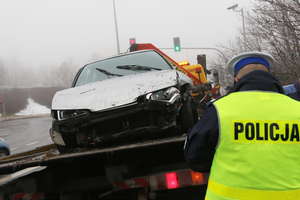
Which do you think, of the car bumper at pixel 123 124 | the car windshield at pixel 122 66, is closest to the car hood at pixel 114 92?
the car bumper at pixel 123 124

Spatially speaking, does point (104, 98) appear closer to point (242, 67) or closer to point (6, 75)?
point (242, 67)

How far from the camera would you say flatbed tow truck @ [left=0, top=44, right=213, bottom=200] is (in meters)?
3.50

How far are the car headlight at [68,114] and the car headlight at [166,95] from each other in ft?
2.38

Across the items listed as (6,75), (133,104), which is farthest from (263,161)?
(6,75)

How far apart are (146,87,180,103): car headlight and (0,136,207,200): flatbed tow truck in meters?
0.51

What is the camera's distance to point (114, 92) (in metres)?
4.10

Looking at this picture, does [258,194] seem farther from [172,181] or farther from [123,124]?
[123,124]

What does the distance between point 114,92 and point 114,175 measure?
924 millimetres

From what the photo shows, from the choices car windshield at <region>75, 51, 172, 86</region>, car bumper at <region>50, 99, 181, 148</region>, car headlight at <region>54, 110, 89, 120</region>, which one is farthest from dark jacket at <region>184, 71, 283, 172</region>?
car windshield at <region>75, 51, 172, 86</region>

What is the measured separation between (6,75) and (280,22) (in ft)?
311

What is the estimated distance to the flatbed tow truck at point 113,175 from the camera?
11.5 feet

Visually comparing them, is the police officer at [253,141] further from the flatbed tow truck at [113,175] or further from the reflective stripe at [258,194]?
the flatbed tow truck at [113,175]

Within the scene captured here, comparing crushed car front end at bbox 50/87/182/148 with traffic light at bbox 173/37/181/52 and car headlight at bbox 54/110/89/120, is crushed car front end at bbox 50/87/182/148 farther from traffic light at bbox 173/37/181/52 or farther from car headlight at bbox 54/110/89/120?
traffic light at bbox 173/37/181/52

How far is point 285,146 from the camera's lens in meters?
1.78
